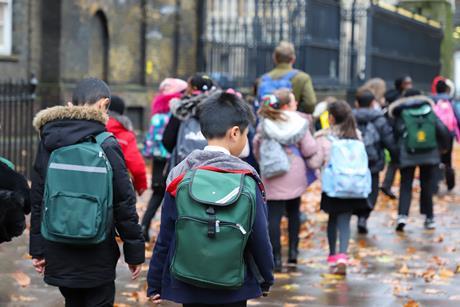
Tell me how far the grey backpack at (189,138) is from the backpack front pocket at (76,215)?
3.62m

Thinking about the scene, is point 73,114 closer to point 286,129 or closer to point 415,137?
point 286,129

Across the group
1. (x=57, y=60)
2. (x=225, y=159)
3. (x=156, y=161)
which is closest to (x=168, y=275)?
(x=225, y=159)

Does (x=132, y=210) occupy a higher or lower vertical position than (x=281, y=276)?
higher

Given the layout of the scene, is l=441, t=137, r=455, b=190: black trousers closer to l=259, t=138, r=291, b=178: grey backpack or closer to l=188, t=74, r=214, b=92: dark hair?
l=259, t=138, r=291, b=178: grey backpack

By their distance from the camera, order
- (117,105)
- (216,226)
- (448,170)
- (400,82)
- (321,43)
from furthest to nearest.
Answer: (321,43), (448,170), (400,82), (117,105), (216,226)

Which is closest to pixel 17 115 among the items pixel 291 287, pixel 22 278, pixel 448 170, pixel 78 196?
pixel 448 170

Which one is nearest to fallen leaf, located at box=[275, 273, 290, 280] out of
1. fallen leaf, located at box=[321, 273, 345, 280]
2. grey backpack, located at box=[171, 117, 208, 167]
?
fallen leaf, located at box=[321, 273, 345, 280]

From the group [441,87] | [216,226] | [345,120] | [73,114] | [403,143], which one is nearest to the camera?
[216,226]

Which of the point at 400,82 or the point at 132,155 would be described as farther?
the point at 400,82

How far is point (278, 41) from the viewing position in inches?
850

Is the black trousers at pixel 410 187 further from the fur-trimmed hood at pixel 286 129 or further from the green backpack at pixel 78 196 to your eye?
the green backpack at pixel 78 196

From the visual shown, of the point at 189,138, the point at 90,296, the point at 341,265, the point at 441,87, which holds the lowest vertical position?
the point at 341,265

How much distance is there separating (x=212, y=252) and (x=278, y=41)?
17.2 meters

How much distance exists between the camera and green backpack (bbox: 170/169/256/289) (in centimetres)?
467
